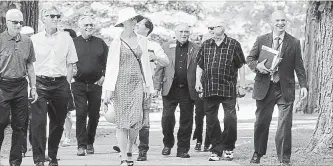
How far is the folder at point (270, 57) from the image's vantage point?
10.5 m

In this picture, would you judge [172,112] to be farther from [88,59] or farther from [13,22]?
[13,22]

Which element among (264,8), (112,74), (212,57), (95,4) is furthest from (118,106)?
(264,8)

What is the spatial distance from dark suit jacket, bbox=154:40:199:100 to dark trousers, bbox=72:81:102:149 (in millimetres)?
1073

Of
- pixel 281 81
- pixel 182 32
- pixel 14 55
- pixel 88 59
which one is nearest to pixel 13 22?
pixel 14 55

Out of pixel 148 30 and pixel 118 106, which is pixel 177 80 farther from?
pixel 118 106

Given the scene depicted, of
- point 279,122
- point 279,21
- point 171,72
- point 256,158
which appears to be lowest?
point 256,158

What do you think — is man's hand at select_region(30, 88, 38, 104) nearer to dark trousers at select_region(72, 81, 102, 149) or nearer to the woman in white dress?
the woman in white dress

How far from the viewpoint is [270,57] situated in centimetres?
1052

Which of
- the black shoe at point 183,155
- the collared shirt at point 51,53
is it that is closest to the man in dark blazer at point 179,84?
the black shoe at point 183,155

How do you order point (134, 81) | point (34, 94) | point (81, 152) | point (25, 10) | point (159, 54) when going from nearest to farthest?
point (34, 94) < point (134, 81) < point (159, 54) < point (81, 152) < point (25, 10)

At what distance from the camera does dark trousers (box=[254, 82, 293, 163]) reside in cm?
1046

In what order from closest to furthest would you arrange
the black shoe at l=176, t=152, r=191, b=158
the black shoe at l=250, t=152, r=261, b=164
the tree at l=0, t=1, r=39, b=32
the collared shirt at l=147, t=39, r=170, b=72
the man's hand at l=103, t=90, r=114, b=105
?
the man's hand at l=103, t=90, r=114, b=105 < the black shoe at l=250, t=152, r=261, b=164 < the collared shirt at l=147, t=39, r=170, b=72 < the black shoe at l=176, t=152, r=191, b=158 < the tree at l=0, t=1, r=39, b=32

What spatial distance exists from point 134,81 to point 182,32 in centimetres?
227

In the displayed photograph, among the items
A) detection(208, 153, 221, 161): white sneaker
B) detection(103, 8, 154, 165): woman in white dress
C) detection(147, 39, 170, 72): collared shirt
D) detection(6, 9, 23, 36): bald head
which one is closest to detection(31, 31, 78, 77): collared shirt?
Answer: detection(6, 9, 23, 36): bald head
